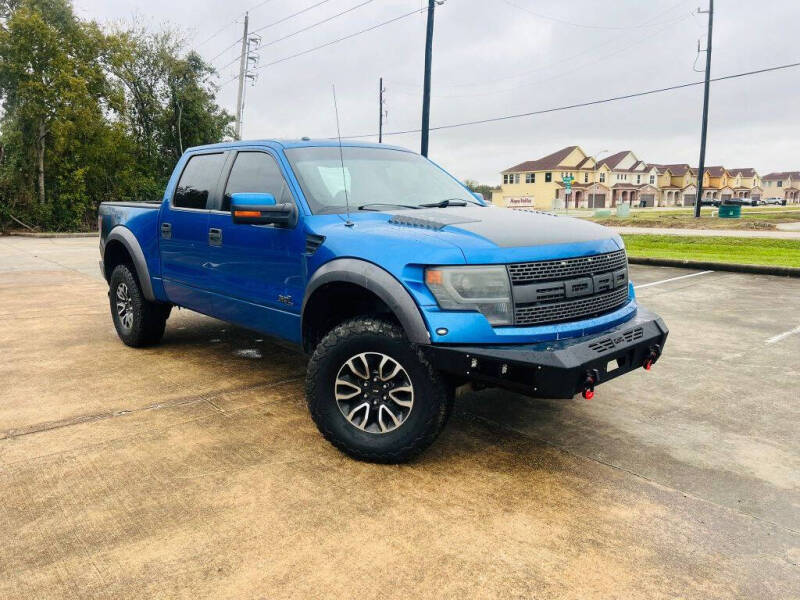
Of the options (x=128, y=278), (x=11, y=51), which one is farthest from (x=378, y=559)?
(x=11, y=51)

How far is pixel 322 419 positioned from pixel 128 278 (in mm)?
3186

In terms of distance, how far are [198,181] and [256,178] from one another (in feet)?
2.86

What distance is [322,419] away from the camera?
3516 millimetres

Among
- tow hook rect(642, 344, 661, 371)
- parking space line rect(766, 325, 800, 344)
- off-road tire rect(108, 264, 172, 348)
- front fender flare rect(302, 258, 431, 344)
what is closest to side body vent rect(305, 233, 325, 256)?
front fender flare rect(302, 258, 431, 344)

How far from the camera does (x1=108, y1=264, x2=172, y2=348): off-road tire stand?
5.73 metres

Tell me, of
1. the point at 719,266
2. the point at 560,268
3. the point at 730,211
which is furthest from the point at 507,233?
the point at 730,211

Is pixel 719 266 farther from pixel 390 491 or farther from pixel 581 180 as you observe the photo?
pixel 581 180

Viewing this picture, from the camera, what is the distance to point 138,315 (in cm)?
573

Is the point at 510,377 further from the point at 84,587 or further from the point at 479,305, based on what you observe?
the point at 84,587

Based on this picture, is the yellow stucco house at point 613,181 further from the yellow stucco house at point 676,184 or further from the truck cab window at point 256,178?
the truck cab window at point 256,178

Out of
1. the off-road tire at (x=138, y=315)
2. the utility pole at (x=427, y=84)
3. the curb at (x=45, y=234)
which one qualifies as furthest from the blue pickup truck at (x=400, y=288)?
the curb at (x=45, y=234)

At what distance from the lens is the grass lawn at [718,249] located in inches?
509

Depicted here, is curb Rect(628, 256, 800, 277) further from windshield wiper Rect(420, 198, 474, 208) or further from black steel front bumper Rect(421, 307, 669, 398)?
black steel front bumper Rect(421, 307, 669, 398)

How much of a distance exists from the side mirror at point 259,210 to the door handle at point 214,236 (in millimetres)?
834
